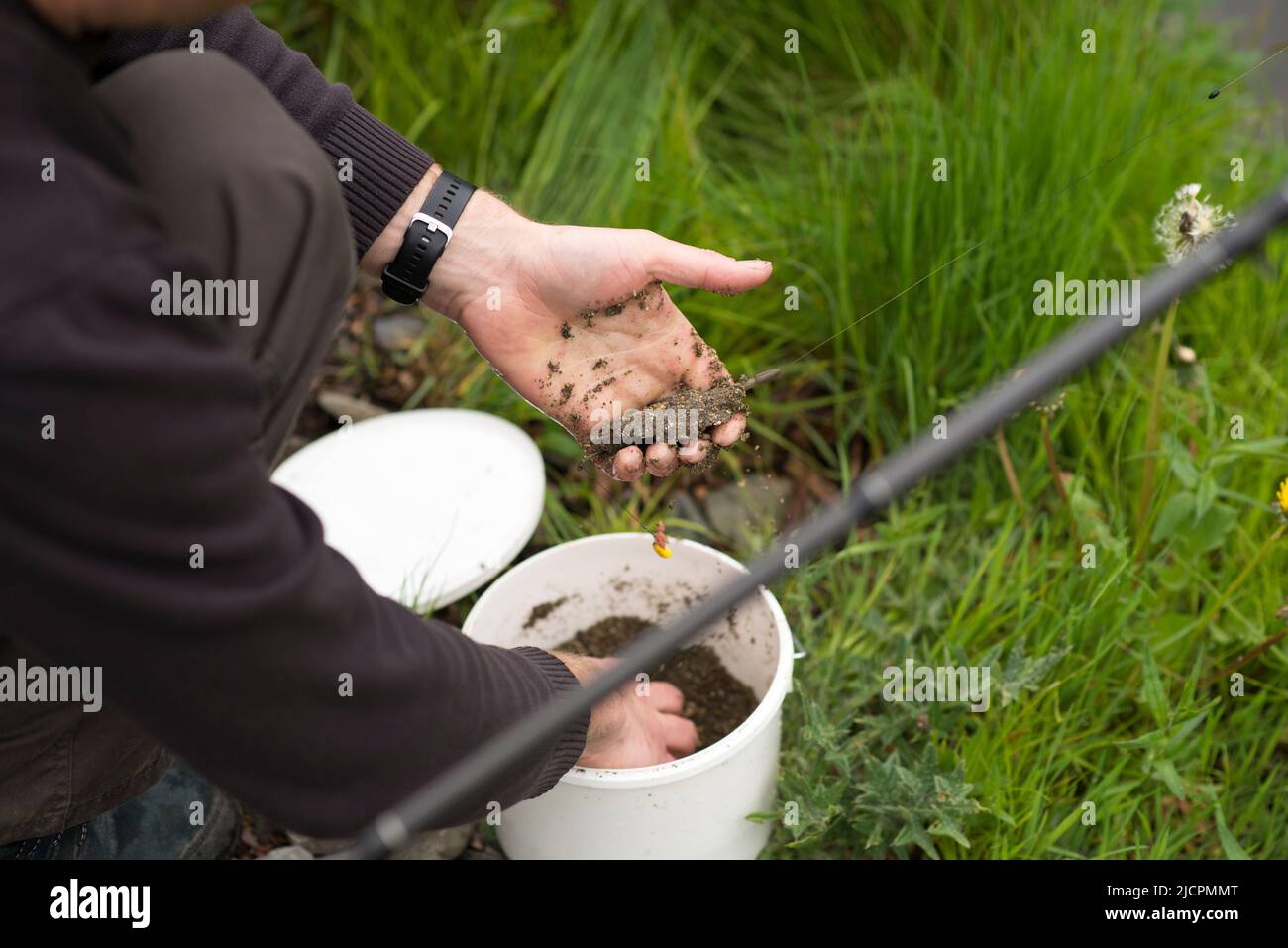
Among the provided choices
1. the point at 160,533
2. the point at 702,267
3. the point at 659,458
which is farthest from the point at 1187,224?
the point at 160,533

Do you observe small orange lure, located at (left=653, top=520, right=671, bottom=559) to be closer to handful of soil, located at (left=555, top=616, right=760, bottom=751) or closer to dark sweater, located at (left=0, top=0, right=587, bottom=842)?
handful of soil, located at (left=555, top=616, right=760, bottom=751)

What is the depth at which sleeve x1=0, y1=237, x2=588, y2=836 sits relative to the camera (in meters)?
0.83

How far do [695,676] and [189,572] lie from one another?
110 centimetres

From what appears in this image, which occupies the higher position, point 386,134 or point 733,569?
point 386,134

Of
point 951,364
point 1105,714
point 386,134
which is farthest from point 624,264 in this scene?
point 1105,714

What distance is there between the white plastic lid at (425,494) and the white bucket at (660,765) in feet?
0.53

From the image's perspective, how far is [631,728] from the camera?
1537 mm

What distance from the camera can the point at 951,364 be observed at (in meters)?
2.12

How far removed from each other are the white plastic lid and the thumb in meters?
0.56

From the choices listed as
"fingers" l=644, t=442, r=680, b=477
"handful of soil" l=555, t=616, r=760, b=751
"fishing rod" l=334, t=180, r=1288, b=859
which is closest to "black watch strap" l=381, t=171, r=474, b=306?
"fingers" l=644, t=442, r=680, b=477
